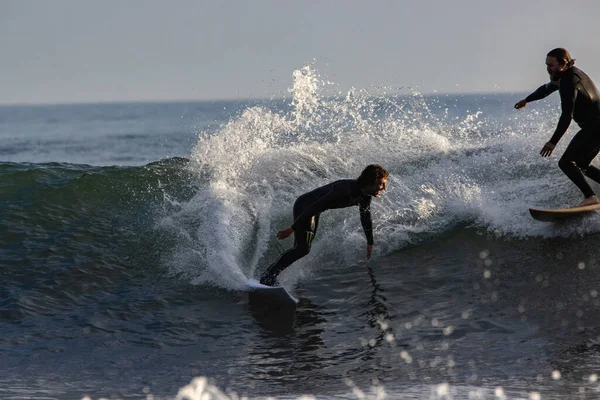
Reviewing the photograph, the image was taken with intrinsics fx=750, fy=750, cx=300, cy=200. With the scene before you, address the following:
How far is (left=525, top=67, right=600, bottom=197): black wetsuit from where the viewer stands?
8.77 meters

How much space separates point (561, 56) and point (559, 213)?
6.54ft

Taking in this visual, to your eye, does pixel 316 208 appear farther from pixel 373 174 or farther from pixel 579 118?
pixel 579 118

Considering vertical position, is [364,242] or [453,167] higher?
[453,167]

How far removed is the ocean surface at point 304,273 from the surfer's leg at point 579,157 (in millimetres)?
771

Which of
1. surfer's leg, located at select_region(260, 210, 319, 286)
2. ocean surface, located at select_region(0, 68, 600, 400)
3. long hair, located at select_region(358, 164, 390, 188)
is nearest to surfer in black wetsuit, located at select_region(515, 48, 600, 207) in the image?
ocean surface, located at select_region(0, 68, 600, 400)

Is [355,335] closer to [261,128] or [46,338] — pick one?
[46,338]

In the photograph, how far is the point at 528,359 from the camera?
21.6 ft

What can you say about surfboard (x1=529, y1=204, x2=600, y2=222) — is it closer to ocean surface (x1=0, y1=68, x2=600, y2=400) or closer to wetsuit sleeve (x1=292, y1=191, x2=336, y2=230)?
ocean surface (x1=0, y1=68, x2=600, y2=400)

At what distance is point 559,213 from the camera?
31.1ft

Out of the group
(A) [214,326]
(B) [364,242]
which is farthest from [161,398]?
(B) [364,242]

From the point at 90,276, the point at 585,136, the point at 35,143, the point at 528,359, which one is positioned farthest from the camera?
the point at 35,143

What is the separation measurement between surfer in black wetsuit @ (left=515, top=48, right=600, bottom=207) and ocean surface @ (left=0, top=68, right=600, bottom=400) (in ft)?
2.75

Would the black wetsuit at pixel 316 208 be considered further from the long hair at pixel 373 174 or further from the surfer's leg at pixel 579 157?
the surfer's leg at pixel 579 157

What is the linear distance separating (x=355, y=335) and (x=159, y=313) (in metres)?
2.45
